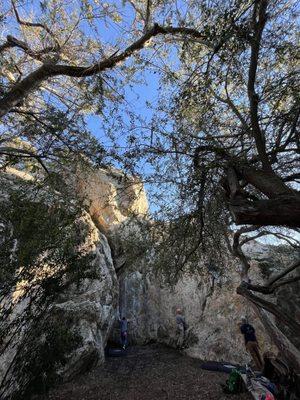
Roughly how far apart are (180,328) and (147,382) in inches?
203

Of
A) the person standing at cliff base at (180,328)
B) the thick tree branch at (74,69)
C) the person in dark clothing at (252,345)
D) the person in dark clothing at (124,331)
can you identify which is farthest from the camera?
the person in dark clothing at (124,331)

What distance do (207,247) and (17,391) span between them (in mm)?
6200

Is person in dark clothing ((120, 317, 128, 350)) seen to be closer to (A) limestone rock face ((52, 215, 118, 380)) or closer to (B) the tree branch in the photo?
(A) limestone rock face ((52, 215, 118, 380))

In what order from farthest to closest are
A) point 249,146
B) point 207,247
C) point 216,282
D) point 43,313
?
point 216,282, point 207,247, point 249,146, point 43,313

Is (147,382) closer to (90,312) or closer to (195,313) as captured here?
(90,312)

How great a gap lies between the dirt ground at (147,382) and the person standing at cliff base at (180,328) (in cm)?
115

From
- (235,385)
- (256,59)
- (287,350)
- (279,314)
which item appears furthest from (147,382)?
(256,59)

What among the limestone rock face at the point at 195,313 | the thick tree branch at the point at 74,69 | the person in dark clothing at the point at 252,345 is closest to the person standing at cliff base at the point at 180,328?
the limestone rock face at the point at 195,313

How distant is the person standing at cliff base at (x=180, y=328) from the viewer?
16.5 metres

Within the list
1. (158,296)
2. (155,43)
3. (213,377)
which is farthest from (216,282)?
(155,43)

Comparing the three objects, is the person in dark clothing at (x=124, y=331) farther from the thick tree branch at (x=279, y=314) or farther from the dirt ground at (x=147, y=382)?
the thick tree branch at (x=279, y=314)

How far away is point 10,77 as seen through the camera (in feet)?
26.2

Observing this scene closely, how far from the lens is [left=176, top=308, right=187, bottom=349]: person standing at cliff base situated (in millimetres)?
16475

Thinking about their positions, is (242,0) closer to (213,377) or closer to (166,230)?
(166,230)
